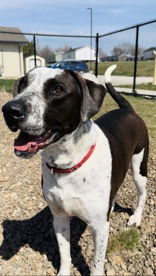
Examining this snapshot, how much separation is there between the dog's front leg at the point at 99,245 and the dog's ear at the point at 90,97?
910 millimetres

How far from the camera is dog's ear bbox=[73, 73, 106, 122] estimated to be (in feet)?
7.41

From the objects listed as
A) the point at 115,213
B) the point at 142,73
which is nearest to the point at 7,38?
the point at 142,73

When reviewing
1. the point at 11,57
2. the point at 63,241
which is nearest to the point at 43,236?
the point at 63,241

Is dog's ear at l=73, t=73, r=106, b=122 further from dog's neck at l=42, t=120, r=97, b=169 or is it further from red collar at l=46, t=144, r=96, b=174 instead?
red collar at l=46, t=144, r=96, b=174

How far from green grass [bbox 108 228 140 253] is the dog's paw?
91mm

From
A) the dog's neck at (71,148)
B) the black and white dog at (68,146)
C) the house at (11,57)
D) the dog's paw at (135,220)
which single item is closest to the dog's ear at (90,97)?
the black and white dog at (68,146)

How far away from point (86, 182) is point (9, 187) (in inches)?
90.2

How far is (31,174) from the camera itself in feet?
15.6

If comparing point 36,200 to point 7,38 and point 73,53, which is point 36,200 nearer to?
point 7,38

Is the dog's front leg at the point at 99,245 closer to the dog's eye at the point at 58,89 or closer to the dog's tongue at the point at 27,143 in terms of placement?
the dog's tongue at the point at 27,143

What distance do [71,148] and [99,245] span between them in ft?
2.91

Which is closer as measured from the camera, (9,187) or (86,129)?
(86,129)

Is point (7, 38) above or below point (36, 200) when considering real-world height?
above

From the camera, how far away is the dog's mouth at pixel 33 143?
213 cm
